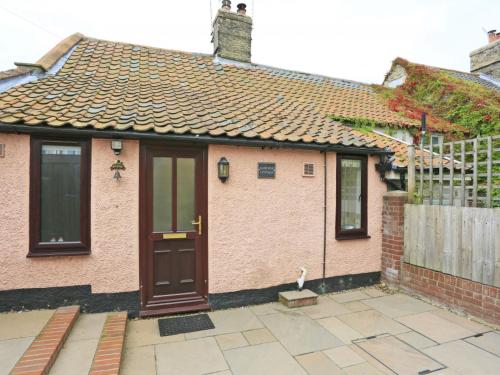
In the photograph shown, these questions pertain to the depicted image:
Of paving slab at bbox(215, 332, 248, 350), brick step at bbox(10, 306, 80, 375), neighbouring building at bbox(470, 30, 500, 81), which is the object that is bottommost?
paving slab at bbox(215, 332, 248, 350)

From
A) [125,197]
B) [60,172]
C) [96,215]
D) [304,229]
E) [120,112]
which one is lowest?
[304,229]

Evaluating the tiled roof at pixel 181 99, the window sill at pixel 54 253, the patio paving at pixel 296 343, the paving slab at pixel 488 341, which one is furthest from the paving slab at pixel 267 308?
the tiled roof at pixel 181 99

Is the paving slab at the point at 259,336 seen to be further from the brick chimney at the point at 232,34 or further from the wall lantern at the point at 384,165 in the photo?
the brick chimney at the point at 232,34

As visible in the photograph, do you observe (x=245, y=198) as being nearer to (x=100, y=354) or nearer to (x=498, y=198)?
(x=100, y=354)

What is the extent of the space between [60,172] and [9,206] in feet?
2.68

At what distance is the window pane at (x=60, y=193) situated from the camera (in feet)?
14.7

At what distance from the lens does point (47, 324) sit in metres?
3.88

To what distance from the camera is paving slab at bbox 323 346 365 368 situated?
137 inches

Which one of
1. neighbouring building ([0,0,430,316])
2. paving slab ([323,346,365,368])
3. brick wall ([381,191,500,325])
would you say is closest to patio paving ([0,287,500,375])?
paving slab ([323,346,365,368])

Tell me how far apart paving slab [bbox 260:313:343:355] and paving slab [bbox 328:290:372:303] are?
3.66 ft

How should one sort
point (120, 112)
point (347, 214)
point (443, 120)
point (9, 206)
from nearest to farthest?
point (9, 206), point (120, 112), point (347, 214), point (443, 120)

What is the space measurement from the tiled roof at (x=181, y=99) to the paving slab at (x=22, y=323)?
9.04 feet

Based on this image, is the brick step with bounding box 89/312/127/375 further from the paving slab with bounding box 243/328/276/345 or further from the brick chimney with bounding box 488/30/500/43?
the brick chimney with bounding box 488/30/500/43

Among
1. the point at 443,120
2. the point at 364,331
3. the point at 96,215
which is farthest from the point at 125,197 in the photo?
the point at 443,120
